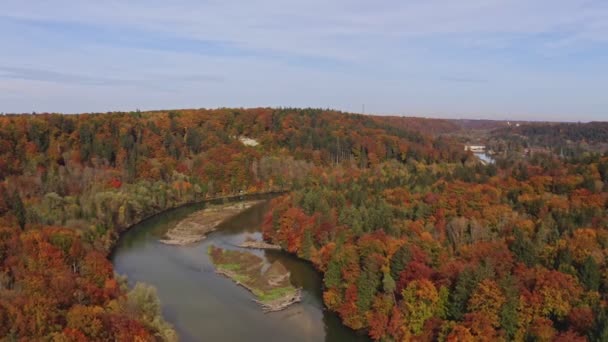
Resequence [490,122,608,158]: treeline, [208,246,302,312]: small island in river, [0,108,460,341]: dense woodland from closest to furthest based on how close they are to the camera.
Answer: [0,108,460,341]: dense woodland < [208,246,302,312]: small island in river < [490,122,608,158]: treeline

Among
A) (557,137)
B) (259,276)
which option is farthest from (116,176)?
(557,137)

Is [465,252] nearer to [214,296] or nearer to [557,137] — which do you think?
[214,296]

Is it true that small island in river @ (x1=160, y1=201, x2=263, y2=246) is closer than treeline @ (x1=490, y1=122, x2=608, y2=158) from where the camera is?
Yes

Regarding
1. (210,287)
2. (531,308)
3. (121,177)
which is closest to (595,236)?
(531,308)

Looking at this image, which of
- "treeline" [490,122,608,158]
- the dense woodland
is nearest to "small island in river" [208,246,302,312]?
the dense woodland

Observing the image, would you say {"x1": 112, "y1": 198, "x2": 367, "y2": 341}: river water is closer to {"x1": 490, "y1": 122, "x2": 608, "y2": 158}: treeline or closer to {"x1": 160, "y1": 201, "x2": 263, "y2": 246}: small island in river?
{"x1": 160, "y1": 201, "x2": 263, "y2": 246}: small island in river
